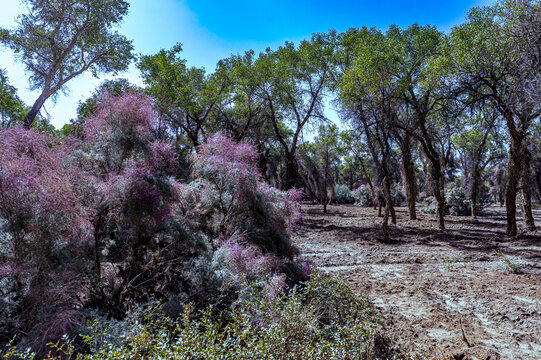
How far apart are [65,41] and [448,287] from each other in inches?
596

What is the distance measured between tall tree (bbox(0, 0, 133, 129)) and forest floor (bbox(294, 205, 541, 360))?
11.4 m

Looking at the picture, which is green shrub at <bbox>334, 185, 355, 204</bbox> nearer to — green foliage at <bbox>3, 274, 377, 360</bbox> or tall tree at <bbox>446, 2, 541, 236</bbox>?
tall tree at <bbox>446, 2, 541, 236</bbox>

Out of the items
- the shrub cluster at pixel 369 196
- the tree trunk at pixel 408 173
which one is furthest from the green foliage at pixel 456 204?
the shrub cluster at pixel 369 196

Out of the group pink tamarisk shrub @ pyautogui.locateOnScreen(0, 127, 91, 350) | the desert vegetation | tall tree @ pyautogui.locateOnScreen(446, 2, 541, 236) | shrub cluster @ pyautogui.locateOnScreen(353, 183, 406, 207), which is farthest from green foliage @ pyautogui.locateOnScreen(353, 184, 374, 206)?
pink tamarisk shrub @ pyautogui.locateOnScreen(0, 127, 91, 350)

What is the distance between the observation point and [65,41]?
35.9ft

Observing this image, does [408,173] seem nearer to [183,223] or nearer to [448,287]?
[448,287]

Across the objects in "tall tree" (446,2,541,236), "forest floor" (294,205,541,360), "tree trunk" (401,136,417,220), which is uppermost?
"tall tree" (446,2,541,236)

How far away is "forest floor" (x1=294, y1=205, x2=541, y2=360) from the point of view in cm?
300

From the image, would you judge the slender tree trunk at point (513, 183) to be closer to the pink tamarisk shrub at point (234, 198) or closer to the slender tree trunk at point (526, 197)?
the slender tree trunk at point (526, 197)

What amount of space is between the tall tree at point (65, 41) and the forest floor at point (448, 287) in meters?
11.4

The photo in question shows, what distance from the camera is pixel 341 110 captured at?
452 inches

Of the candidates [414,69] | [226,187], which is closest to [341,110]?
[414,69]

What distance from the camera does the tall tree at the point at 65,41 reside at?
10242 millimetres

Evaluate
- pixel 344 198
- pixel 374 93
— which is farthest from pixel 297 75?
pixel 344 198
